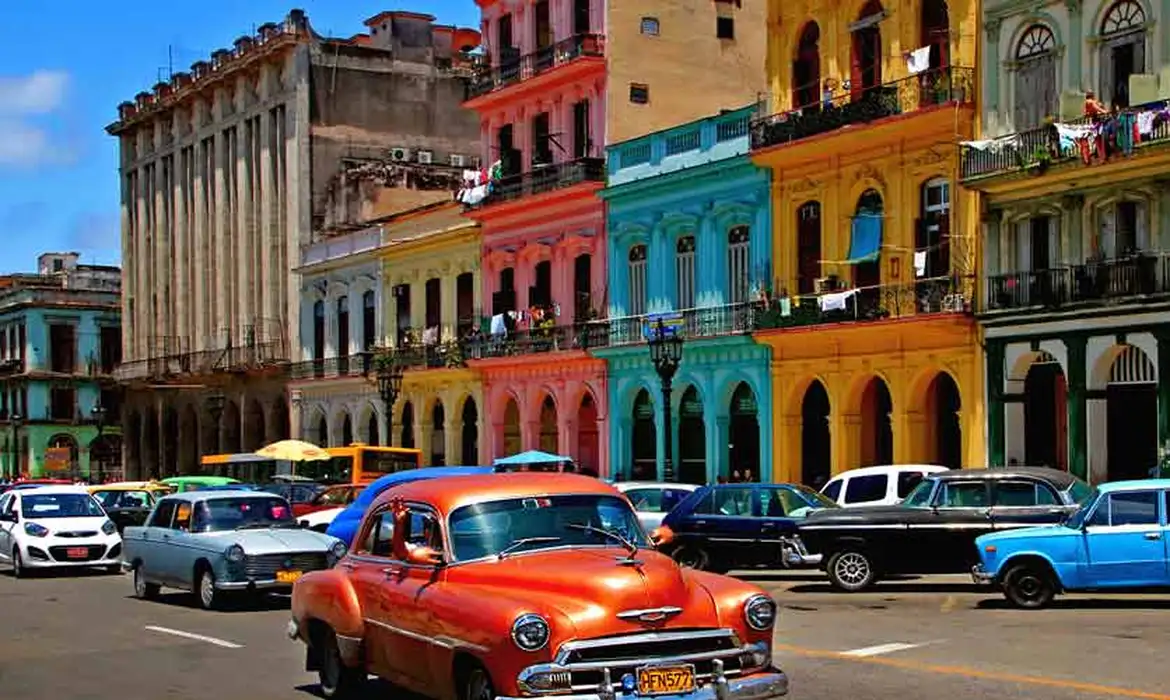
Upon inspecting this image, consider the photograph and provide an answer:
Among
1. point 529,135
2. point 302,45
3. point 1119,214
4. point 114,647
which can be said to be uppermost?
point 302,45

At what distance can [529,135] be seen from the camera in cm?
4878

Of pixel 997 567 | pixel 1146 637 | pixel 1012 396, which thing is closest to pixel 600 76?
pixel 1012 396

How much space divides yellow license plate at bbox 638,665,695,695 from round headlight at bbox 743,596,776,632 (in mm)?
675

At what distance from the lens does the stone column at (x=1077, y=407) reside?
104ft

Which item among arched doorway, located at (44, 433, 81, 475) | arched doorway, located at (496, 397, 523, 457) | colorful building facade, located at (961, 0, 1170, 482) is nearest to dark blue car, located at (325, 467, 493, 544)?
colorful building facade, located at (961, 0, 1170, 482)

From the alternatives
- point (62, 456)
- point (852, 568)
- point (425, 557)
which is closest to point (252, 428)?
point (62, 456)

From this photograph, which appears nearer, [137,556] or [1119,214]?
[137,556]

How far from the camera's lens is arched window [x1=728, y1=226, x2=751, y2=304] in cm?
4003

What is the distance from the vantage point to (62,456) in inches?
3499

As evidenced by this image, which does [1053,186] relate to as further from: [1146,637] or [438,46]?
[438,46]

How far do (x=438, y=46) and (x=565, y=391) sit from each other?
2127 cm

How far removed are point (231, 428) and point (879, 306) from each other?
3669 centimetres

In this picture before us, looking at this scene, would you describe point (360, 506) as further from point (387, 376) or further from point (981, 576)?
point (387, 376)

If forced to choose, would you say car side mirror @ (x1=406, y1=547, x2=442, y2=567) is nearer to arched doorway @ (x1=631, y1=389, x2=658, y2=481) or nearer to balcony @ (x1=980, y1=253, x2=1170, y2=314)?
balcony @ (x1=980, y1=253, x2=1170, y2=314)
